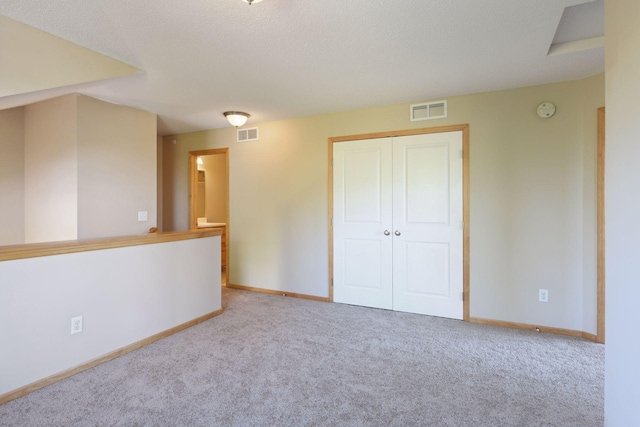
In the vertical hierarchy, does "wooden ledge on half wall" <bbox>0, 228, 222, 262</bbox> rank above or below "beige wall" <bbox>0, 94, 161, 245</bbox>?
below

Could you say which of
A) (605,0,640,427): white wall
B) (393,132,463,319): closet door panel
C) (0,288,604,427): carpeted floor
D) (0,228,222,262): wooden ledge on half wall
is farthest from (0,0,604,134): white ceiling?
(0,288,604,427): carpeted floor

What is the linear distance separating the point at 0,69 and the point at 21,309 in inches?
64.1

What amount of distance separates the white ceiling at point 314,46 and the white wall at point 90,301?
1.46 meters

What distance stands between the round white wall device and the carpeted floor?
215cm

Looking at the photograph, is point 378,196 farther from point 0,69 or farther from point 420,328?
point 0,69

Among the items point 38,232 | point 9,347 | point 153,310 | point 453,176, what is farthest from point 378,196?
point 38,232

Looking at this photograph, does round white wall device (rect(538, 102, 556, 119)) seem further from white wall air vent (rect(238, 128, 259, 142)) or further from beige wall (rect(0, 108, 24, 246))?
beige wall (rect(0, 108, 24, 246))

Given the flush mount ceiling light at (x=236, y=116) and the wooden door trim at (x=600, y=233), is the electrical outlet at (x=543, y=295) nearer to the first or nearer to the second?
the wooden door trim at (x=600, y=233)

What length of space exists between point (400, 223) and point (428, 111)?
131 cm

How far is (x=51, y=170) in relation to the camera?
3.39 metres

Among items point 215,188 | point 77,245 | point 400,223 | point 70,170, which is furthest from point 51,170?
point 400,223

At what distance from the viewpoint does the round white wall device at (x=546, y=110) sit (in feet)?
9.89

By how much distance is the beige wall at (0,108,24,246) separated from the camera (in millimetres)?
3475

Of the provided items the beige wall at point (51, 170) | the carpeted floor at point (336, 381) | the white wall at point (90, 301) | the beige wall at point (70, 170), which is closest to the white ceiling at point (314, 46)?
the beige wall at point (70, 170)
